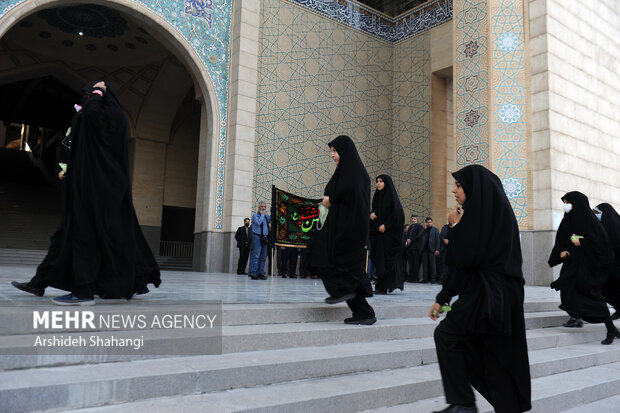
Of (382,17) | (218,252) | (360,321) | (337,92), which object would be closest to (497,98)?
(337,92)

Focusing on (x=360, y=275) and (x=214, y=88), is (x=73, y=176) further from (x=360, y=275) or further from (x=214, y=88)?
(x=214, y=88)

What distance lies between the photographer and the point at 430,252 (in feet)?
33.8

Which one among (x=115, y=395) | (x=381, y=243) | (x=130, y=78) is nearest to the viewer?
(x=115, y=395)

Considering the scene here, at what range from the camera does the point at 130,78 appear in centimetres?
1330

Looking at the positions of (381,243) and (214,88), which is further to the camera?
(214,88)

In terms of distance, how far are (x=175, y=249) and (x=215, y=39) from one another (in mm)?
7381

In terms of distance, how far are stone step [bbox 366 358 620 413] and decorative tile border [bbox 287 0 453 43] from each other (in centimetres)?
1007

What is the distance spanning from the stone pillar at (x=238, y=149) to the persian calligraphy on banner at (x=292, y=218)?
4.19 meters

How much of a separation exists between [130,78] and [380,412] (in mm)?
12917

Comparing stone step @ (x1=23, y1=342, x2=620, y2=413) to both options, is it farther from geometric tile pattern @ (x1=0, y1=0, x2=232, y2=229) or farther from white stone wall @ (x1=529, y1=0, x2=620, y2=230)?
geometric tile pattern @ (x1=0, y1=0, x2=232, y2=229)

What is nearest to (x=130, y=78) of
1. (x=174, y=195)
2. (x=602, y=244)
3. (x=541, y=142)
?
(x=174, y=195)

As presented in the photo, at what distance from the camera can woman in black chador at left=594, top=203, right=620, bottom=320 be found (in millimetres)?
4746

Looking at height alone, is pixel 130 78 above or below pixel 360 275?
above

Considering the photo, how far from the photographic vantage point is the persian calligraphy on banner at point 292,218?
5.46 metres
